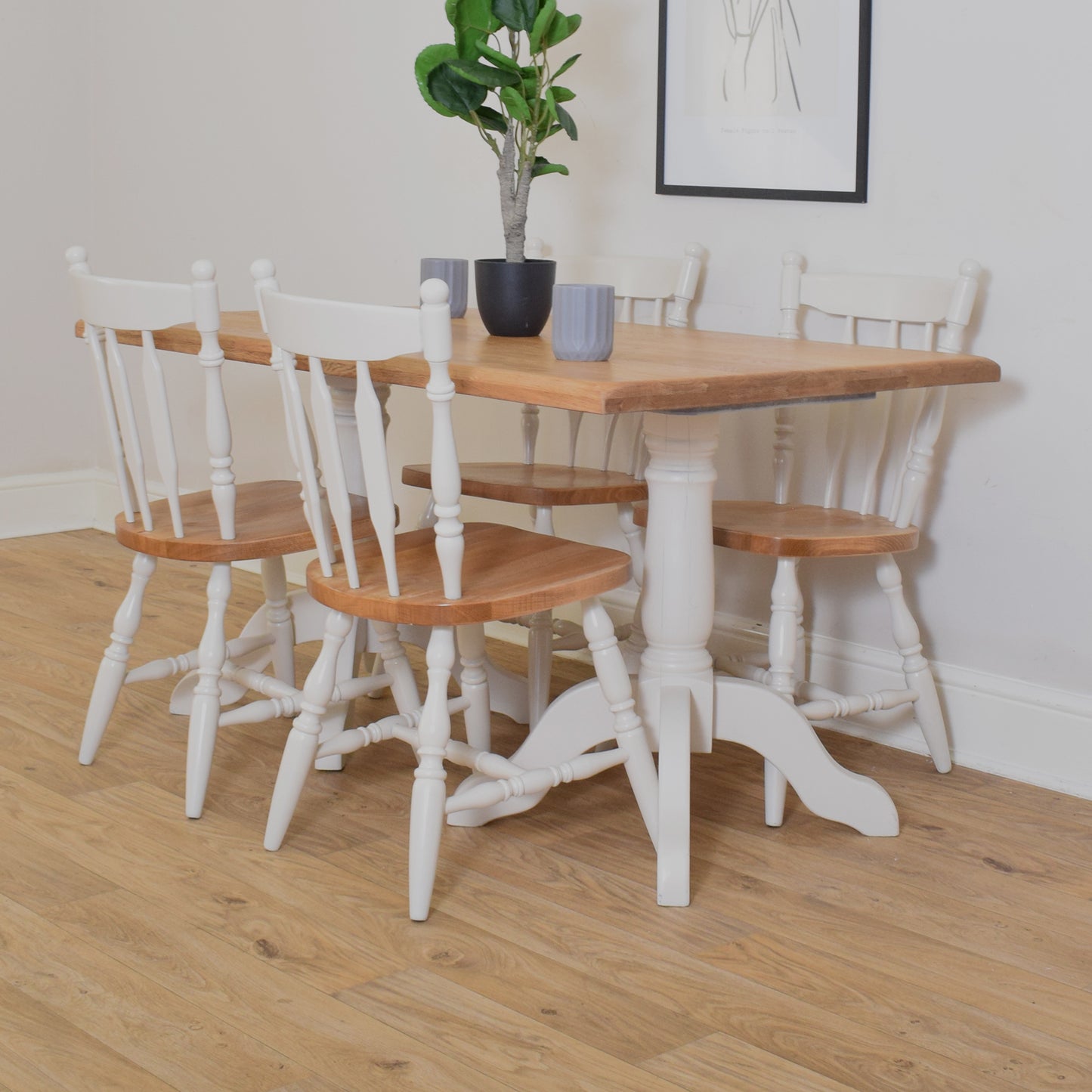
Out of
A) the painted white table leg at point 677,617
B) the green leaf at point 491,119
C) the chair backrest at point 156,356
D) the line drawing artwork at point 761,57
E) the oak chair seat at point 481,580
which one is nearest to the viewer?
the oak chair seat at point 481,580

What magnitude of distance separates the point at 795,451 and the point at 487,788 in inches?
42.7

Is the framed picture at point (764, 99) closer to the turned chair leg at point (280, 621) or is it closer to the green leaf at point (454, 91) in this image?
the green leaf at point (454, 91)

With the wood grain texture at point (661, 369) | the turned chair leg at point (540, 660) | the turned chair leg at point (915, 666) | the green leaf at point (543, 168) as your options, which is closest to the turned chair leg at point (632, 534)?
the turned chair leg at point (540, 660)

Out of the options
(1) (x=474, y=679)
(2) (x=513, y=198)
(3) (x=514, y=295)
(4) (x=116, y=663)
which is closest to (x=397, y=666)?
(1) (x=474, y=679)

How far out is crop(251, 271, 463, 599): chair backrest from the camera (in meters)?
1.69

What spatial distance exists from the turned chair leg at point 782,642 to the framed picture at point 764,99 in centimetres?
76

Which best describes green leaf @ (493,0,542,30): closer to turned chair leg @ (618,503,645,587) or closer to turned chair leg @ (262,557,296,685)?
turned chair leg @ (618,503,645,587)

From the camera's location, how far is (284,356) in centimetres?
193

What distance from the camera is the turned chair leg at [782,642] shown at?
218 cm

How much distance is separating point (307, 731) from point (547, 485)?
69 cm

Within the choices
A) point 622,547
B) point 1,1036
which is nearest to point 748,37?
point 622,547

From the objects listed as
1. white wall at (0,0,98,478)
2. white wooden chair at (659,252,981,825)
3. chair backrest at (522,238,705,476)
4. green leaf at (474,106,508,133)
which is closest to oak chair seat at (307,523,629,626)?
white wooden chair at (659,252,981,825)

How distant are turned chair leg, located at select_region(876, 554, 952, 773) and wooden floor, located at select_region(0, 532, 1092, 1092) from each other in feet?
0.24

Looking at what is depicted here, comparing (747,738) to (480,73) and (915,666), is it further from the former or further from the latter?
(480,73)
